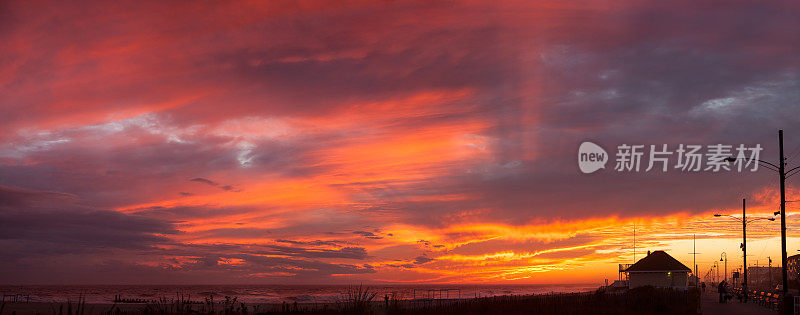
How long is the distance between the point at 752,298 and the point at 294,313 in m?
→ 44.9

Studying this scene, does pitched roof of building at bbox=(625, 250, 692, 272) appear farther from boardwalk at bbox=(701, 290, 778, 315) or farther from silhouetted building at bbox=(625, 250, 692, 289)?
boardwalk at bbox=(701, 290, 778, 315)

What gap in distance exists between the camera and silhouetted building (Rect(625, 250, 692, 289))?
7125cm

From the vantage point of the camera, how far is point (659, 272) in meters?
71.8

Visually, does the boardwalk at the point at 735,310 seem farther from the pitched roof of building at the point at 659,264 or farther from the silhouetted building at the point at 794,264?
the silhouetted building at the point at 794,264

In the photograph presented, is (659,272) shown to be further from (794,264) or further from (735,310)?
(794,264)

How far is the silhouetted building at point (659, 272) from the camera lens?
7125 cm

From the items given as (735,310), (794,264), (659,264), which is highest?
(659,264)

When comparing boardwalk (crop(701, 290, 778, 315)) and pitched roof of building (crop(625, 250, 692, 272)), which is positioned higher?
pitched roof of building (crop(625, 250, 692, 272))

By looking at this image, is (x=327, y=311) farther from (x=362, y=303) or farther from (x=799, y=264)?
(x=799, y=264)

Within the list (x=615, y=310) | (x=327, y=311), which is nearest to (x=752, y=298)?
(x=615, y=310)

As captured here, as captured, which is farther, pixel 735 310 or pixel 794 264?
pixel 794 264


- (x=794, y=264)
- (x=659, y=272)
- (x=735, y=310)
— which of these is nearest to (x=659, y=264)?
(x=659, y=272)

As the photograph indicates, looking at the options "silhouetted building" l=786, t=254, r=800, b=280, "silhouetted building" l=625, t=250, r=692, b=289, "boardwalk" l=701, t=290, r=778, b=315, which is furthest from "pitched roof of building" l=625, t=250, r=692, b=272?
"boardwalk" l=701, t=290, r=778, b=315

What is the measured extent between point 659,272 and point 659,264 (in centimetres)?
157
